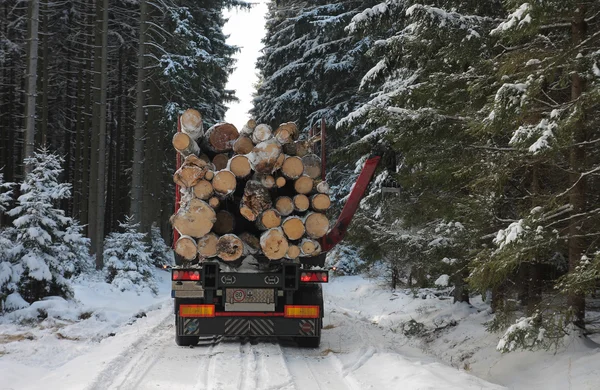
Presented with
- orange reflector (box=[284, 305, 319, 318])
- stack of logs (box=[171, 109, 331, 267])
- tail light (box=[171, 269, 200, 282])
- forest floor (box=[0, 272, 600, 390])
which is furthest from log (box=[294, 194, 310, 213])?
forest floor (box=[0, 272, 600, 390])

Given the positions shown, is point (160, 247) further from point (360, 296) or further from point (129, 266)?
point (360, 296)

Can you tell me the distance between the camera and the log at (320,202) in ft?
25.9

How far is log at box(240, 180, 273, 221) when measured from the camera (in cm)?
760

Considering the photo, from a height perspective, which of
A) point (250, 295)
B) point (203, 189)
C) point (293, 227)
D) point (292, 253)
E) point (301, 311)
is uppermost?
point (203, 189)

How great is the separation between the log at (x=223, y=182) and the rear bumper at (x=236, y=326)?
188 cm

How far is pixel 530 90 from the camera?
19.0 ft

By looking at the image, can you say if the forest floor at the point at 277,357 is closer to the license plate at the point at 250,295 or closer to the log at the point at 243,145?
the license plate at the point at 250,295

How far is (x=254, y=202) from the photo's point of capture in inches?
299

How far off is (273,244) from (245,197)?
2.66ft

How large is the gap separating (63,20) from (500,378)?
23982 millimetres

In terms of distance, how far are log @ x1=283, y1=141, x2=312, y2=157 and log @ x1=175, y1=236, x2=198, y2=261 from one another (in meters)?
2.03

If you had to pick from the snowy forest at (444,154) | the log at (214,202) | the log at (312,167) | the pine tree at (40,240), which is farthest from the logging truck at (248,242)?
the pine tree at (40,240)

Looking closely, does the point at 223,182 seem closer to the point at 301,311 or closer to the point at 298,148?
the point at 298,148

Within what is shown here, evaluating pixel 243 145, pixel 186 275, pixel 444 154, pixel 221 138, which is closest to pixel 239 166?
pixel 243 145
